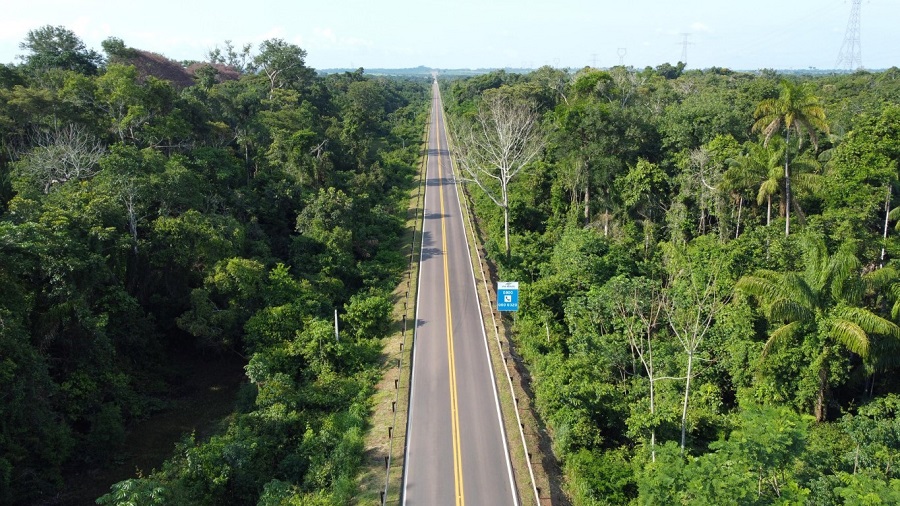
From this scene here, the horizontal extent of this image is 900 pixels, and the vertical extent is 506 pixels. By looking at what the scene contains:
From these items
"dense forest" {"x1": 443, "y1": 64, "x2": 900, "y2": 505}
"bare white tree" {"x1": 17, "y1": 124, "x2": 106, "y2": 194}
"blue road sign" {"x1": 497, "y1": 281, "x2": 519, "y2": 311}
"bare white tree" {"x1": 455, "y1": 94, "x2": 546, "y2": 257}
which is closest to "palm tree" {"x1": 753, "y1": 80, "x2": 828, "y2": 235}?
"dense forest" {"x1": 443, "y1": 64, "x2": 900, "y2": 505}

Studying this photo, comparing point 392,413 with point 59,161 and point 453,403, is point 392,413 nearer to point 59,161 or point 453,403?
point 453,403

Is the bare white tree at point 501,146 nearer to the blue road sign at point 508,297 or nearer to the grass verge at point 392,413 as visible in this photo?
the blue road sign at point 508,297

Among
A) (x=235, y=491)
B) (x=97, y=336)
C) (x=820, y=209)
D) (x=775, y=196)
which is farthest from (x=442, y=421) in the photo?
(x=820, y=209)

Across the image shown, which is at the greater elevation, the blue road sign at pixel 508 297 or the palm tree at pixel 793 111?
the palm tree at pixel 793 111

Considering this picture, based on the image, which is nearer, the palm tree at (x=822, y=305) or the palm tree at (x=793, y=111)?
the palm tree at (x=822, y=305)

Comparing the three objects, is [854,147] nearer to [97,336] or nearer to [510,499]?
[510,499]

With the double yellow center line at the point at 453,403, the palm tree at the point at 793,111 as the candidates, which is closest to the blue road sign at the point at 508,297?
the double yellow center line at the point at 453,403

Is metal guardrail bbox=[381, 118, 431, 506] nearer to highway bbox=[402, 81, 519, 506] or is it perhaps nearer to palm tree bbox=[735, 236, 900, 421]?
highway bbox=[402, 81, 519, 506]
